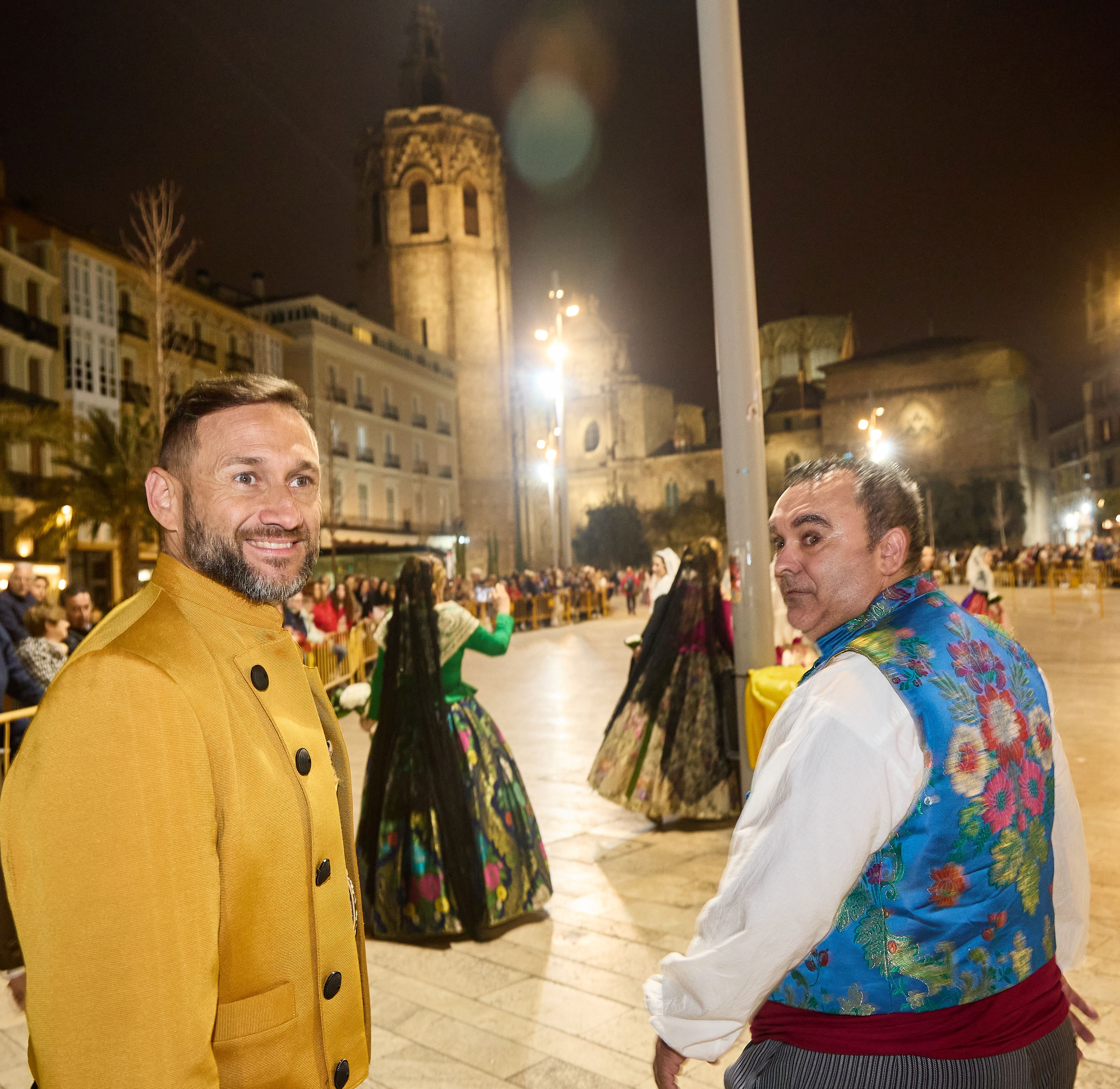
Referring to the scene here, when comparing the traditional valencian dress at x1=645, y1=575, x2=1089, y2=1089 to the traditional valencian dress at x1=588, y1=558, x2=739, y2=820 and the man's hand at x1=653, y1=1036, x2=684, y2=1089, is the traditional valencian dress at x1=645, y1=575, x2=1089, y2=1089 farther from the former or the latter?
the traditional valencian dress at x1=588, y1=558, x2=739, y2=820

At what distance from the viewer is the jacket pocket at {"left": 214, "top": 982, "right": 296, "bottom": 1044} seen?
54.4 inches

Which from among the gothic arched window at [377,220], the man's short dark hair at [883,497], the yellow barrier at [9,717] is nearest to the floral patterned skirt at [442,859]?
the yellow barrier at [9,717]

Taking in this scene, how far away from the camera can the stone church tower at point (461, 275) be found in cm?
5325

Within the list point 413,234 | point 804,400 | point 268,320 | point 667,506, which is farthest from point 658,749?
point 804,400

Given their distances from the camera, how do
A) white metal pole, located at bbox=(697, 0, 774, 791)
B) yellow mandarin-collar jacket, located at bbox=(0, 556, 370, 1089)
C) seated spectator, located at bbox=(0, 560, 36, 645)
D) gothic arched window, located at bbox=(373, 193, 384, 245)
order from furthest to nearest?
gothic arched window, located at bbox=(373, 193, 384, 245) → seated spectator, located at bbox=(0, 560, 36, 645) → white metal pole, located at bbox=(697, 0, 774, 791) → yellow mandarin-collar jacket, located at bbox=(0, 556, 370, 1089)

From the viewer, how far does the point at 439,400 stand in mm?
51500

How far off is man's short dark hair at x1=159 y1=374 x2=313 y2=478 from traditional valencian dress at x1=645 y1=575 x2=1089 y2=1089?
1031 mm

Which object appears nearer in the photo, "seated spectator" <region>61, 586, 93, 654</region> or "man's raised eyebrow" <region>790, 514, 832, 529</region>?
"man's raised eyebrow" <region>790, 514, 832, 529</region>

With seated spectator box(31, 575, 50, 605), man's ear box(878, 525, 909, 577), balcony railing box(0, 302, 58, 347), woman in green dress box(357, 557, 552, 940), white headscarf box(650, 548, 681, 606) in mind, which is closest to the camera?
man's ear box(878, 525, 909, 577)

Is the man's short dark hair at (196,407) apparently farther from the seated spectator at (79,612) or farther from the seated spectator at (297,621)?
the seated spectator at (297,621)

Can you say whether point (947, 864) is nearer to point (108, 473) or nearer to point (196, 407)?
point (196, 407)

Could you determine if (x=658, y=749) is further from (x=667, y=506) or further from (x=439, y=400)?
(x=667, y=506)

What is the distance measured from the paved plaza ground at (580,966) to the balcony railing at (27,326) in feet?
78.5

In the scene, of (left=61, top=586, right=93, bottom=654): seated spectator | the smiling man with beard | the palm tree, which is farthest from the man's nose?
the palm tree
